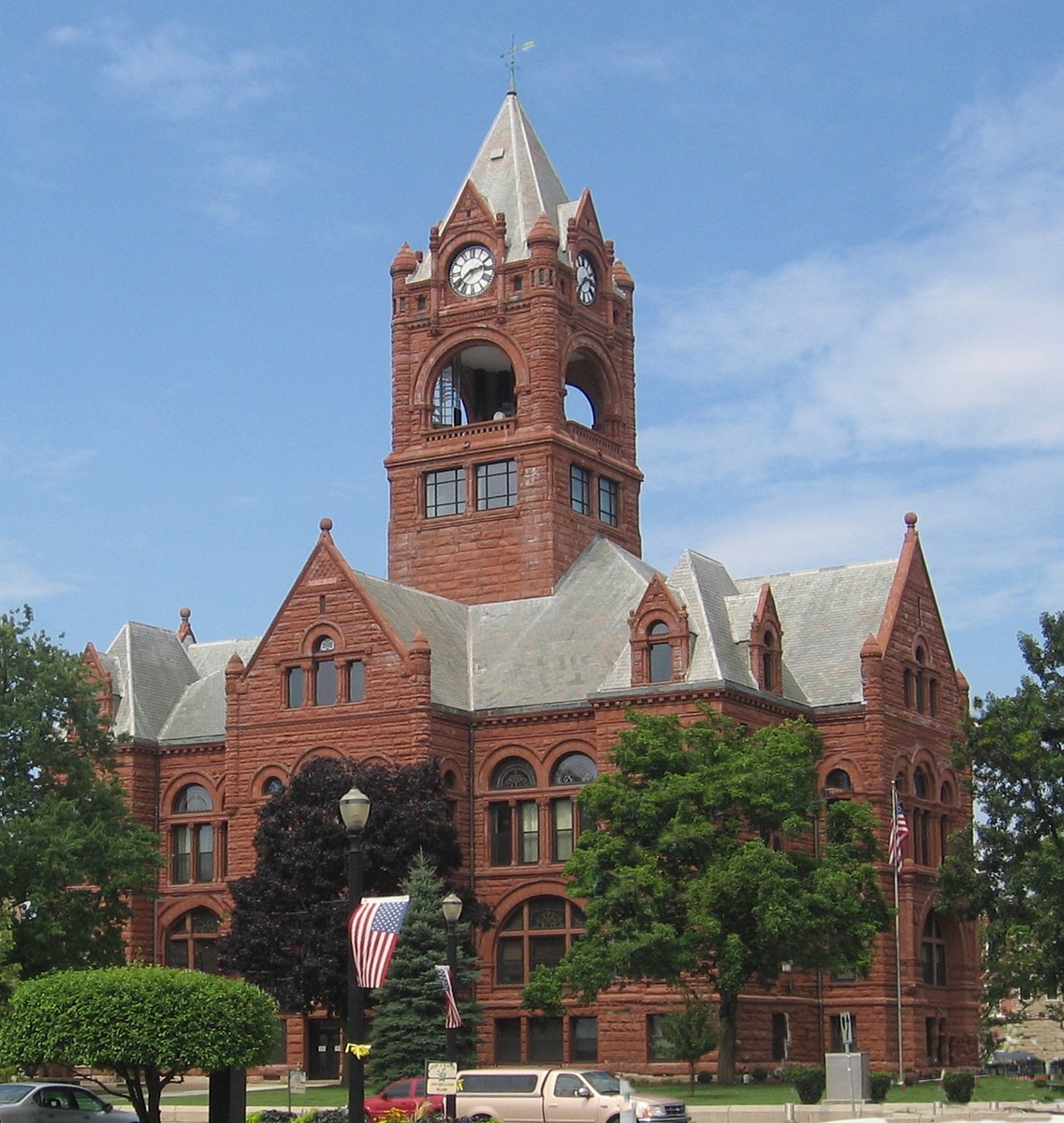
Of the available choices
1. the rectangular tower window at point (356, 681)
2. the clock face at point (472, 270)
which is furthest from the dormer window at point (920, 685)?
the clock face at point (472, 270)

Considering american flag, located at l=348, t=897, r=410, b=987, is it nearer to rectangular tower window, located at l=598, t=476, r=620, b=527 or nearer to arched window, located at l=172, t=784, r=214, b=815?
arched window, located at l=172, t=784, r=214, b=815

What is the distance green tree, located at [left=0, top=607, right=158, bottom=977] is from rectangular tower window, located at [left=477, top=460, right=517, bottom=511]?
17.6 metres

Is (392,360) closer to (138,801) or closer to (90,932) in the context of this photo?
(138,801)

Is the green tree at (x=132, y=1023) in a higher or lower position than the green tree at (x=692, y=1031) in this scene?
higher

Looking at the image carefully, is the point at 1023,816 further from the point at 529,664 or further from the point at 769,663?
the point at 529,664

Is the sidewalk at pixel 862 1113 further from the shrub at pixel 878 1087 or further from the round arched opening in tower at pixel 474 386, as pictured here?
the round arched opening in tower at pixel 474 386

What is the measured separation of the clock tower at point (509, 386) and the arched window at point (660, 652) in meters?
8.21

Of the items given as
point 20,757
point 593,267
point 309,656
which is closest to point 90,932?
point 20,757

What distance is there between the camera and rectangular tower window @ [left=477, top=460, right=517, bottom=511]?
3105 inches

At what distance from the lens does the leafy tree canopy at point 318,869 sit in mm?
62344

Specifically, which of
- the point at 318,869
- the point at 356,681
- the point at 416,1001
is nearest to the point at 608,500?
the point at 356,681

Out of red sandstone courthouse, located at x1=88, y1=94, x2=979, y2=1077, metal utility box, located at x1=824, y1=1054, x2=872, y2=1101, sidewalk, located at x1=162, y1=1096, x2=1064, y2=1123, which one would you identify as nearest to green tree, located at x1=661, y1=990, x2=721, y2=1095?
red sandstone courthouse, located at x1=88, y1=94, x2=979, y2=1077

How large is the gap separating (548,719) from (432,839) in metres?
8.32

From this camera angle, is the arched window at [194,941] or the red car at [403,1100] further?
the arched window at [194,941]
